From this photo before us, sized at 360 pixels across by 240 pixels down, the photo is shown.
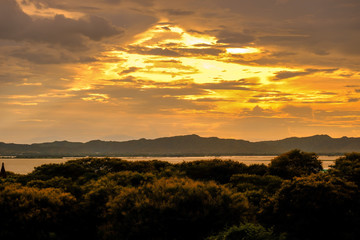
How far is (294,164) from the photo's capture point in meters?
51.1

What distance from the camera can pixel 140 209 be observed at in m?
21.8

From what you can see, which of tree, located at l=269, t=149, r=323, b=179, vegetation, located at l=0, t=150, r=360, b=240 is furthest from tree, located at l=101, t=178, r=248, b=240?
tree, located at l=269, t=149, r=323, b=179

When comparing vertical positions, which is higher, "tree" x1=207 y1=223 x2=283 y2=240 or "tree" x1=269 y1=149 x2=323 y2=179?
"tree" x1=269 y1=149 x2=323 y2=179

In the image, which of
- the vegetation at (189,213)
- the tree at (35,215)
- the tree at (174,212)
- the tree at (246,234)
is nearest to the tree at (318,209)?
the vegetation at (189,213)

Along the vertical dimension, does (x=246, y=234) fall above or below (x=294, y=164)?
below

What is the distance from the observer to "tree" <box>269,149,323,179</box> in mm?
49625

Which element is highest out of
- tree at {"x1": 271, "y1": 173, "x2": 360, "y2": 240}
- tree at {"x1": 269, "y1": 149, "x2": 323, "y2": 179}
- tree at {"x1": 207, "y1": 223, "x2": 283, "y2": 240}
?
tree at {"x1": 269, "y1": 149, "x2": 323, "y2": 179}

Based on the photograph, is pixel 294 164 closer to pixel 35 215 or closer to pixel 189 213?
pixel 189 213

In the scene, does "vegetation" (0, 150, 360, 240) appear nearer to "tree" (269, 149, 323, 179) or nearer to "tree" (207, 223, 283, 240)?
"tree" (207, 223, 283, 240)

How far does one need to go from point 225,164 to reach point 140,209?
3030 cm

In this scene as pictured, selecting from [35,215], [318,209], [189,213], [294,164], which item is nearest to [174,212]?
[189,213]

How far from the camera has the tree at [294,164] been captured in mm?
49625

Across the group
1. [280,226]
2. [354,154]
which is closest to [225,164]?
[354,154]

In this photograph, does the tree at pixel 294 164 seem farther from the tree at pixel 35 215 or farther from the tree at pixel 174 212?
the tree at pixel 35 215
